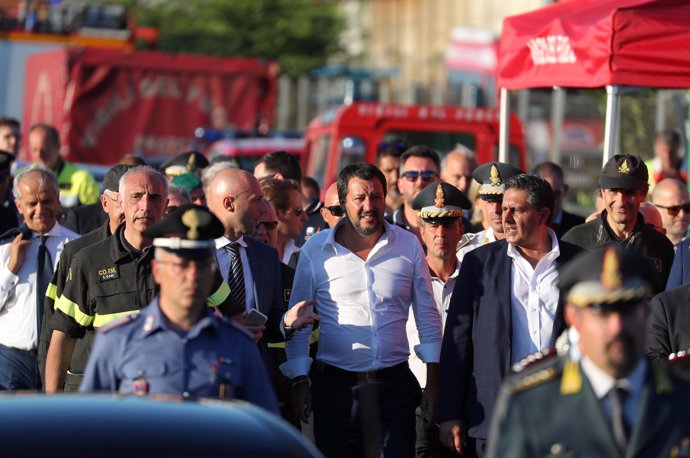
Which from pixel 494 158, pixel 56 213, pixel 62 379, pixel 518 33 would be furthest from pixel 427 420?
pixel 494 158

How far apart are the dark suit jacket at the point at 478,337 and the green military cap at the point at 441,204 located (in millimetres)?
1071

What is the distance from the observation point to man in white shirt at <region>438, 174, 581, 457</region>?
7121 millimetres

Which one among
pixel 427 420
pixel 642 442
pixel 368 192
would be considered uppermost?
pixel 368 192

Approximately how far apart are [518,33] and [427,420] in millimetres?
4239

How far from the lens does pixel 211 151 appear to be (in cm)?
2002

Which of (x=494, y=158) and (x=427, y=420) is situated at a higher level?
(x=494, y=158)

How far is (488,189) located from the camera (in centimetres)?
870

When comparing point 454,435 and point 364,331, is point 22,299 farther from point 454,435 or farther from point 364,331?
point 454,435

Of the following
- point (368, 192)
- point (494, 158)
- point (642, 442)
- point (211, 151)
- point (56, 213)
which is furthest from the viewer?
point (211, 151)

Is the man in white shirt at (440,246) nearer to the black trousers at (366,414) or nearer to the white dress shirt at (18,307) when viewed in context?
the black trousers at (366,414)

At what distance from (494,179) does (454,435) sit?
2062 millimetres

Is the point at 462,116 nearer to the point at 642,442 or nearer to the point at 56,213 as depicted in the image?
the point at 56,213

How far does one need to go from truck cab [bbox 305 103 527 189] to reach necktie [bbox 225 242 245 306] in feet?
26.3

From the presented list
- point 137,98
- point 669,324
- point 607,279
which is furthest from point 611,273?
point 137,98
